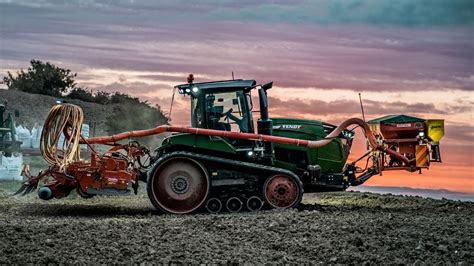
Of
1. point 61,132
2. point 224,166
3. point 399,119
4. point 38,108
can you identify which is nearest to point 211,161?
point 224,166

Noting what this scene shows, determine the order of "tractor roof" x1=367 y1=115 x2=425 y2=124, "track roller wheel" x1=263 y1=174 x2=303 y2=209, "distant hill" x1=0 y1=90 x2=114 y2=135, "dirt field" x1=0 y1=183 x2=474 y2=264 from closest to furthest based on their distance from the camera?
"dirt field" x1=0 y1=183 x2=474 y2=264
"track roller wheel" x1=263 y1=174 x2=303 y2=209
"tractor roof" x1=367 y1=115 x2=425 y2=124
"distant hill" x1=0 y1=90 x2=114 y2=135

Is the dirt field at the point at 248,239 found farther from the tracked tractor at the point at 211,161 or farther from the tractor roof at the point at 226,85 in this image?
the tractor roof at the point at 226,85

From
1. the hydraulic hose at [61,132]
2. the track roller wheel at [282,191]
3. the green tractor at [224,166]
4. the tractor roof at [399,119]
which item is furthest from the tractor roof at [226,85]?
the tractor roof at [399,119]

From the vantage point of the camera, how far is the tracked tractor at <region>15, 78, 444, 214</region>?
50.6 feet

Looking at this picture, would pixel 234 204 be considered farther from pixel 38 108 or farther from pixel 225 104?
pixel 38 108

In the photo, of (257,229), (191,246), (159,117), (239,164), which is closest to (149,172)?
(239,164)

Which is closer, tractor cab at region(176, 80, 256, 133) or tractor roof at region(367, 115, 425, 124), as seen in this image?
tractor cab at region(176, 80, 256, 133)

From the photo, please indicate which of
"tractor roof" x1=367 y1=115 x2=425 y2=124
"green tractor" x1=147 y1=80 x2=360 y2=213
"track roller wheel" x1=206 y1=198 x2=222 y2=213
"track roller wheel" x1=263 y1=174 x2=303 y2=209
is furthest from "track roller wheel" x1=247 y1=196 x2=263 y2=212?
"tractor roof" x1=367 y1=115 x2=425 y2=124

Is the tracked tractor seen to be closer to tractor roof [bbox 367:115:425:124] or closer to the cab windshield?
the cab windshield

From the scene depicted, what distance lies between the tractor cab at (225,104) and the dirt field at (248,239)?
2.06 meters

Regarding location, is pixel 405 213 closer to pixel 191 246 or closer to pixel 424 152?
pixel 424 152

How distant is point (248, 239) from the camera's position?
11523 millimetres

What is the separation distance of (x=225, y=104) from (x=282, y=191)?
2.00 meters

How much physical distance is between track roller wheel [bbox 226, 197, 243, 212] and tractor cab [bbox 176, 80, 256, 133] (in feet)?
4.34
